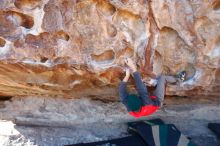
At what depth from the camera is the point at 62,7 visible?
305 cm

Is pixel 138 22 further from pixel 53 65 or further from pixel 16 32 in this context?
pixel 16 32

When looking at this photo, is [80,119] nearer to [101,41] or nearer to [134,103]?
[134,103]

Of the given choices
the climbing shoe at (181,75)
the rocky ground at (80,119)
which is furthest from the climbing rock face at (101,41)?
the rocky ground at (80,119)

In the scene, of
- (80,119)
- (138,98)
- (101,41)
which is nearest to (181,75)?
(138,98)

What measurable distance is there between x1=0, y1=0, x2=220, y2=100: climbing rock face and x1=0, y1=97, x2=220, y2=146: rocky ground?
0.25m

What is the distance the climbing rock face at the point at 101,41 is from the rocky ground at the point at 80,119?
250 mm

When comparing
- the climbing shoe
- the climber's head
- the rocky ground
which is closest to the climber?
the climber's head

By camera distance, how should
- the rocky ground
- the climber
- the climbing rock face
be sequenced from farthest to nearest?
the rocky ground → the climber → the climbing rock face

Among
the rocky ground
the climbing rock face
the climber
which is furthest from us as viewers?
the rocky ground

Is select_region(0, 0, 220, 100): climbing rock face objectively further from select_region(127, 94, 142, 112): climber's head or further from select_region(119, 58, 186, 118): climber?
select_region(127, 94, 142, 112): climber's head

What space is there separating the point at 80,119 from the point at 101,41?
2.99ft

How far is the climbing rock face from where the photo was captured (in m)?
3.04

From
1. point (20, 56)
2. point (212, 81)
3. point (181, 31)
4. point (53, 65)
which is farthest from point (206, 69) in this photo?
point (20, 56)

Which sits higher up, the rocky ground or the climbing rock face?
the climbing rock face
